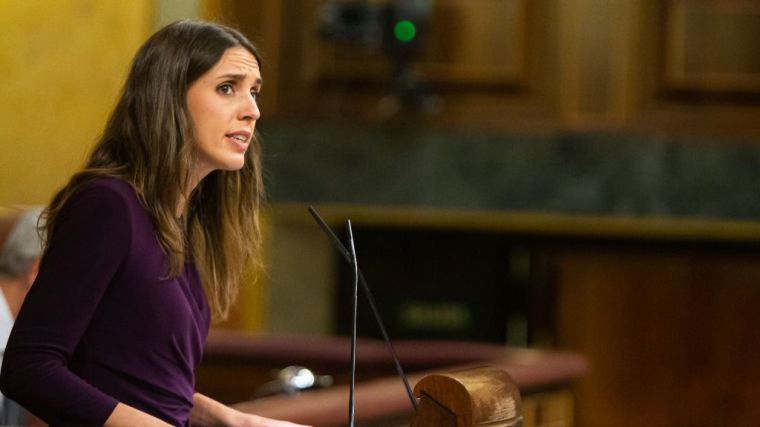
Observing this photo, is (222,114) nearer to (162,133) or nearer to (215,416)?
(162,133)

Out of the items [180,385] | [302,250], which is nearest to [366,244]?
[302,250]

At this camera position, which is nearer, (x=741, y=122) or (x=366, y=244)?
(x=741, y=122)

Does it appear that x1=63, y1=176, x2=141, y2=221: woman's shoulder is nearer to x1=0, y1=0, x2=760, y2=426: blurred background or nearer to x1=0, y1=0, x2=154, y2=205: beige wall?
x1=0, y1=0, x2=760, y2=426: blurred background

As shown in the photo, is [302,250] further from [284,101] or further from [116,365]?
[116,365]

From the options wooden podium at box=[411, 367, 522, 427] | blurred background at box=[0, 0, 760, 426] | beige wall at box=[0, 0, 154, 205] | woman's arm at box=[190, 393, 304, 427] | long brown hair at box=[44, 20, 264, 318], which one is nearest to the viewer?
wooden podium at box=[411, 367, 522, 427]

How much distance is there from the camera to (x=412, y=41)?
21.7 ft

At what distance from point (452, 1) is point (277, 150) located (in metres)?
1.06

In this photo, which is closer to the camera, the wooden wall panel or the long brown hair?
the long brown hair

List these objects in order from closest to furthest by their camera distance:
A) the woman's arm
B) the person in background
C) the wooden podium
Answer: the wooden podium
the woman's arm
the person in background

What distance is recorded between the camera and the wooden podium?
5.57 ft

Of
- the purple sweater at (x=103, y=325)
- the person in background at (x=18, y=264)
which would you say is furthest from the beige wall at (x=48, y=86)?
the purple sweater at (x=103, y=325)

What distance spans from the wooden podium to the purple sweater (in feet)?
1.04

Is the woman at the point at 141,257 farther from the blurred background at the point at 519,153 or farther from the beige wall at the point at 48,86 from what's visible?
the beige wall at the point at 48,86

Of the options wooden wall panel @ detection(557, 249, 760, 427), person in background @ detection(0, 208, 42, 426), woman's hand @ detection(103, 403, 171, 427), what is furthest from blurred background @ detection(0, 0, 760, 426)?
woman's hand @ detection(103, 403, 171, 427)
